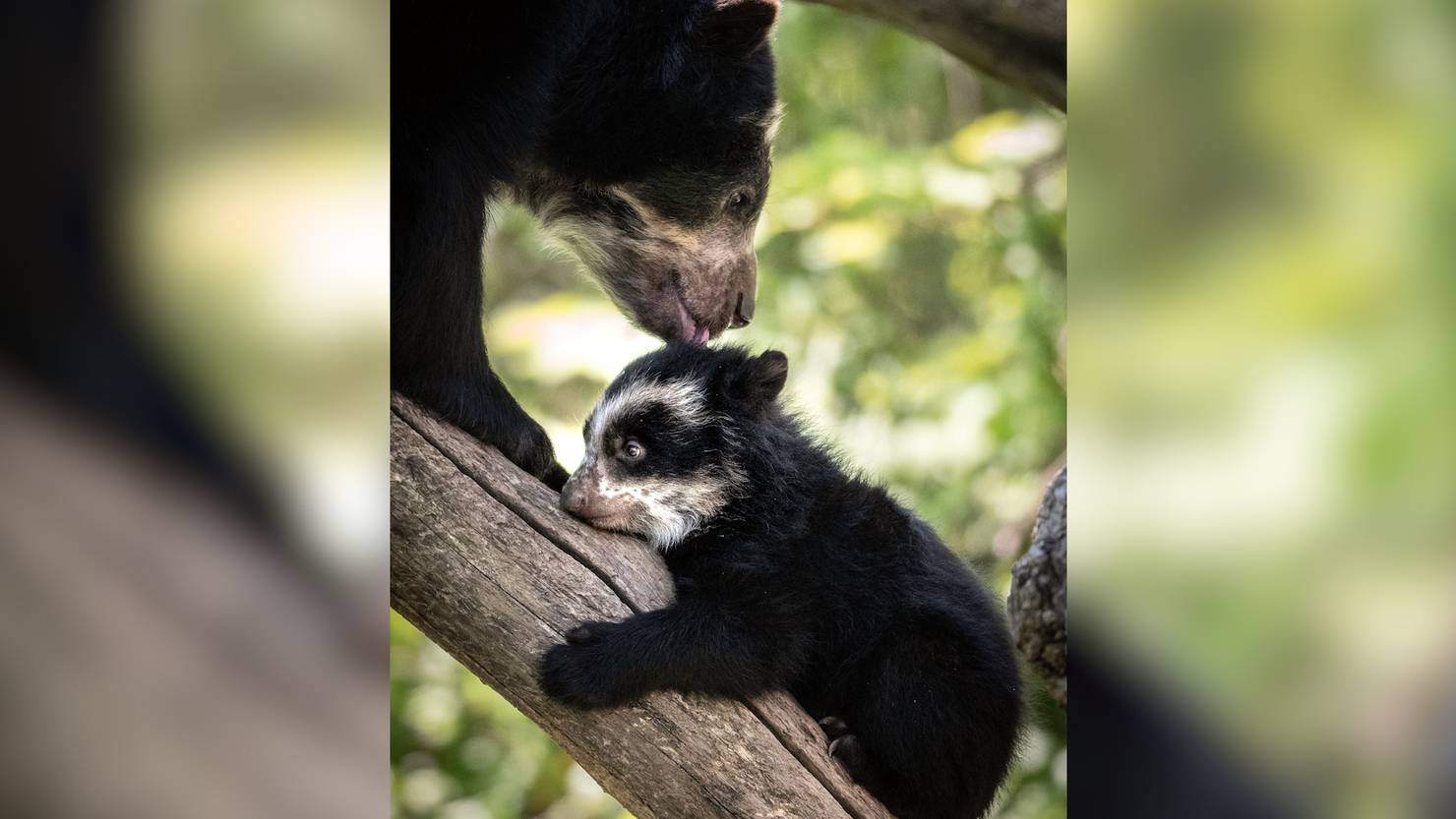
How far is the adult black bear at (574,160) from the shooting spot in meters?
2.11

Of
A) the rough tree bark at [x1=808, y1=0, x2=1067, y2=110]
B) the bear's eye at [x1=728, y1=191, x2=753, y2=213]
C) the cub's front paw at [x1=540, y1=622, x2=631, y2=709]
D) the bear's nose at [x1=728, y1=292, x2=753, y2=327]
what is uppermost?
the rough tree bark at [x1=808, y1=0, x2=1067, y2=110]

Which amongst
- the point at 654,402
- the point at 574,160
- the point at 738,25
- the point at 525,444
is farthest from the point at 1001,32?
the point at 525,444

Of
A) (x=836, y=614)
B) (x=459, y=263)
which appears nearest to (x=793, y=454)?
(x=836, y=614)

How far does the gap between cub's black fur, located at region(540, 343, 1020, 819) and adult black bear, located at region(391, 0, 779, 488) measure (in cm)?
22

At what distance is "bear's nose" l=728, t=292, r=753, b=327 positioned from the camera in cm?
278

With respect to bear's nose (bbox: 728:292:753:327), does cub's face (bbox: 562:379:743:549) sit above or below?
below

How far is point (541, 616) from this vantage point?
1.94 meters

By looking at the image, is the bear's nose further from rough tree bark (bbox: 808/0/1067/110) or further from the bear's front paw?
rough tree bark (bbox: 808/0/1067/110)

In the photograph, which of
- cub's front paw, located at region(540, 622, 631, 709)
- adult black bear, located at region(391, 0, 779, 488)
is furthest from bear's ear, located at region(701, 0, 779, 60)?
cub's front paw, located at region(540, 622, 631, 709)

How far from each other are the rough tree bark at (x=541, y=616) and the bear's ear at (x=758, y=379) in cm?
53

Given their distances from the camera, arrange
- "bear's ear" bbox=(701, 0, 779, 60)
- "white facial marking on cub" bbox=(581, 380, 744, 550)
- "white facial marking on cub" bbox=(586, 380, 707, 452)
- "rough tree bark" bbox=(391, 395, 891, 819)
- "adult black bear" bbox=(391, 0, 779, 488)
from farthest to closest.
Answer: "bear's ear" bbox=(701, 0, 779, 60), "white facial marking on cub" bbox=(586, 380, 707, 452), "white facial marking on cub" bbox=(581, 380, 744, 550), "adult black bear" bbox=(391, 0, 779, 488), "rough tree bark" bbox=(391, 395, 891, 819)
